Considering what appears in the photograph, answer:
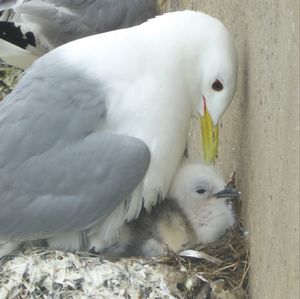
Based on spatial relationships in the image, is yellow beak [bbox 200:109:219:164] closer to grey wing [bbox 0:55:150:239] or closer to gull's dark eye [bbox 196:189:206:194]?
gull's dark eye [bbox 196:189:206:194]

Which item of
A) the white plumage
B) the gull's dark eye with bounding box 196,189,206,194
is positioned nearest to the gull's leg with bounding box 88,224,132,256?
the white plumage

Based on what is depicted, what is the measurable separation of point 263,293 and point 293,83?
29.7 inches

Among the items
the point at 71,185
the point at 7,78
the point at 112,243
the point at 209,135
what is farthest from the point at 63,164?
the point at 7,78

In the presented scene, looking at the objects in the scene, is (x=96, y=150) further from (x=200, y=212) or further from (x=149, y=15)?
(x=149, y=15)

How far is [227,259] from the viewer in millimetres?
3098

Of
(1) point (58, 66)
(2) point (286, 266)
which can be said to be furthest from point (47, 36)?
(2) point (286, 266)

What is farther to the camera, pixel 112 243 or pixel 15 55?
pixel 15 55

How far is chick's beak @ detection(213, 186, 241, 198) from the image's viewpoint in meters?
3.18

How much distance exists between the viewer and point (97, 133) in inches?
117

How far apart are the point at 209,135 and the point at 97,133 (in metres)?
0.47

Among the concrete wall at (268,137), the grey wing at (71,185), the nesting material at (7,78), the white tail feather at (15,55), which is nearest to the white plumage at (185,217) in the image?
the concrete wall at (268,137)

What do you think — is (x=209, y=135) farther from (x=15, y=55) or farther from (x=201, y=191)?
(x=15, y=55)

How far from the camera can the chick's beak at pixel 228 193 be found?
3.18 meters

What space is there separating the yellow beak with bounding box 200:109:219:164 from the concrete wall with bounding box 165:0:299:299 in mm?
101
